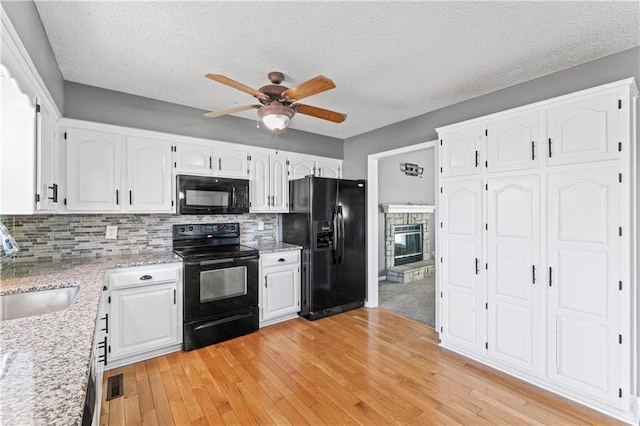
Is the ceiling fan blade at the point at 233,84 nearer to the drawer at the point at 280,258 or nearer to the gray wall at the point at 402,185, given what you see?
the drawer at the point at 280,258

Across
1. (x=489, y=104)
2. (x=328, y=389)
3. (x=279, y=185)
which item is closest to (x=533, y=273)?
(x=489, y=104)

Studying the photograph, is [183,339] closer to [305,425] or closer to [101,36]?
[305,425]

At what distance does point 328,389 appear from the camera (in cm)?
235

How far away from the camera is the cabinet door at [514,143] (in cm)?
242

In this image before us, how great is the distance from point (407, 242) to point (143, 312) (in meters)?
5.17

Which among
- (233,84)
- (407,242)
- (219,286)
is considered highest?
(233,84)

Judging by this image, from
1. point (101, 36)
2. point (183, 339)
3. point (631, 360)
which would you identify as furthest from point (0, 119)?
point (631, 360)

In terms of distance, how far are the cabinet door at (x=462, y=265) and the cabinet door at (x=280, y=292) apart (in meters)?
1.79

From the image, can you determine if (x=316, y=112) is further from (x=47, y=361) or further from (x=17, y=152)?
(x=47, y=361)

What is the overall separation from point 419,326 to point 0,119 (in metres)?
4.07

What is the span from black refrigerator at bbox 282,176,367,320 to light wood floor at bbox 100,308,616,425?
2.59 ft

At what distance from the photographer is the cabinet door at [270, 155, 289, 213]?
3939mm

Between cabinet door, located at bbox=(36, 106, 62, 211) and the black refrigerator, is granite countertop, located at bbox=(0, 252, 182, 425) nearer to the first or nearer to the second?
cabinet door, located at bbox=(36, 106, 62, 211)

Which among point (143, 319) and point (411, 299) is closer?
point (143, 319)
